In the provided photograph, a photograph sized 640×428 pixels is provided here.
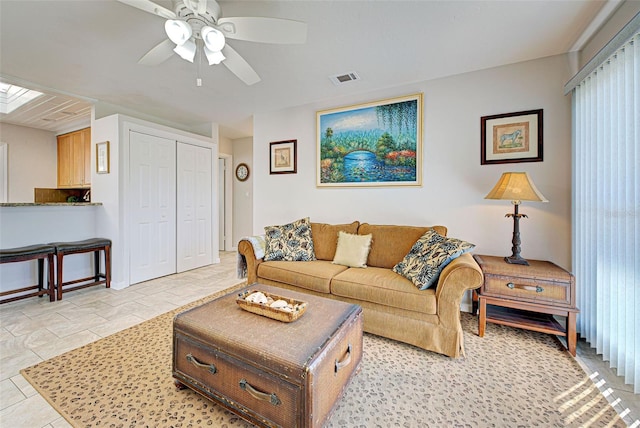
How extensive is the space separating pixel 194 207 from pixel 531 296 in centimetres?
442

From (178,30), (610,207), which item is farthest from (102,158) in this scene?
(610,207)

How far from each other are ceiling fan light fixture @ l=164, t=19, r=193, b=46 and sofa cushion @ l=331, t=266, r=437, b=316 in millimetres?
2094

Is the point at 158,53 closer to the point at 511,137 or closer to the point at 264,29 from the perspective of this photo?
the point at 264,29

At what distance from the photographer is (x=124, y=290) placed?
3209 millimetres

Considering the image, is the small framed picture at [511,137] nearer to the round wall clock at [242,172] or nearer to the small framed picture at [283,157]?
the small framed picture at [283,157]

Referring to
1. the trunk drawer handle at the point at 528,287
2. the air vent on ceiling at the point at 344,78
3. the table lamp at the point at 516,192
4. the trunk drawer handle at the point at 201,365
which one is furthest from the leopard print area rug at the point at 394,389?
the air vent on ceiling at the point at 344,78

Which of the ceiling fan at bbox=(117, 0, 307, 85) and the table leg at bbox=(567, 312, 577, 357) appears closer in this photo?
the ceiling fan at bbox=(117, 0, 307, 85)

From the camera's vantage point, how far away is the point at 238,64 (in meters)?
1.99

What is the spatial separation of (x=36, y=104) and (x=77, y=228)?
6.28ft

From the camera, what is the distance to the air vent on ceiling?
9.04 feet

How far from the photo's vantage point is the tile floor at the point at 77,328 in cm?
138

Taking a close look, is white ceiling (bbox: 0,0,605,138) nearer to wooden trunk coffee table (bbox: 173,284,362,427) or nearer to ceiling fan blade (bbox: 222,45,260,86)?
ceiling fan blade (bbox: 222,45,260,86)

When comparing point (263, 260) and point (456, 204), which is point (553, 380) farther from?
point (263, 260)

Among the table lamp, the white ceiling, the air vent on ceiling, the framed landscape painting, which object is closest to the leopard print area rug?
the table lamp
